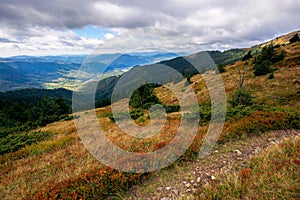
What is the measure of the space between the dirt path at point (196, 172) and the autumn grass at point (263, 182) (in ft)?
1.32

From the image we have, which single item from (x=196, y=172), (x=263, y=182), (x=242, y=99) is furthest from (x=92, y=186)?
(x=242, y=99)

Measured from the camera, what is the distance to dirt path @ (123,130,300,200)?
4.95 metres

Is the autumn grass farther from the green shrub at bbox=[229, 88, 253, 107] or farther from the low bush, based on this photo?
the green shrub at bbox=[229, 88, 253, 107]

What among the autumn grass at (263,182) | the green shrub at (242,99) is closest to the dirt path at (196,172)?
the autumn grass at (263,182)

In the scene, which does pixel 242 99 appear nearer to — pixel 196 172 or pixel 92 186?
pixel 196 172

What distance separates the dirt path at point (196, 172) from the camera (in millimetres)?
4945

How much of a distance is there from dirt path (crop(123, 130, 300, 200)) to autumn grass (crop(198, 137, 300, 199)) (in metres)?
0.40

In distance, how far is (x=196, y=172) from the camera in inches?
226

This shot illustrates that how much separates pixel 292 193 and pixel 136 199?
153 inches

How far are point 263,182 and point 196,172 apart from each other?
1.93 metres

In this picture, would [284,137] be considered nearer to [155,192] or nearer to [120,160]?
[155,192]

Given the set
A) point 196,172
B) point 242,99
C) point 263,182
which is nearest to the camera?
point 263,182

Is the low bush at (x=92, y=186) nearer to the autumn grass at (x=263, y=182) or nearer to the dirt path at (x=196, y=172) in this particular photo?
the dirt path at (x=196, y=172)

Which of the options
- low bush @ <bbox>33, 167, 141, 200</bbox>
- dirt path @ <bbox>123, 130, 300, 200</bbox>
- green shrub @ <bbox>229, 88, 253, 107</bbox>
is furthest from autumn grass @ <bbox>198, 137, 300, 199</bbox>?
green shrub @ <bbox>229, 88, 253, 107</bbox>
